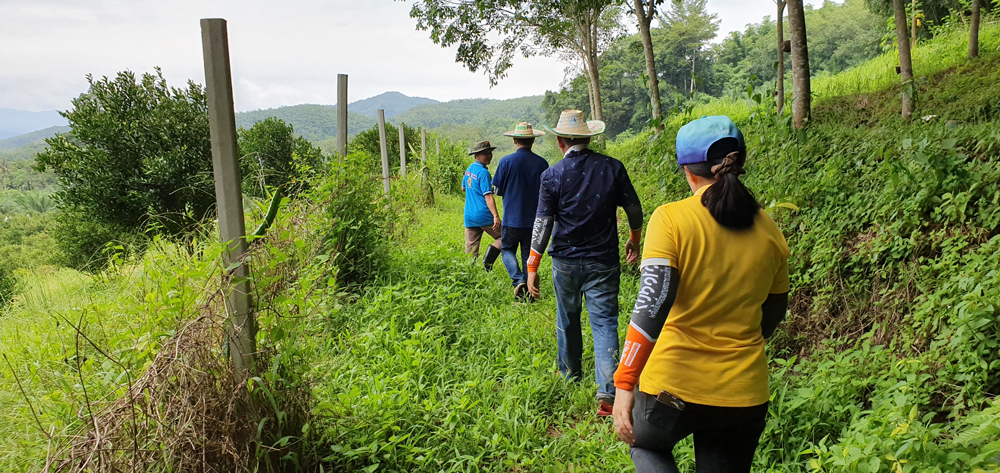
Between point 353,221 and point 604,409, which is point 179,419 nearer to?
point 604,409

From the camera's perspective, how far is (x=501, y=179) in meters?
5.46

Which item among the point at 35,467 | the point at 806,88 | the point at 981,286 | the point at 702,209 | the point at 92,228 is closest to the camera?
the point at 702,209

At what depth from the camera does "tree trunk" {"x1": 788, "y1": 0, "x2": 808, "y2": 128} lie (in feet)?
16.9

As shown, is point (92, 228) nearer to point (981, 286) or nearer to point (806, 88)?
point (806, 88)

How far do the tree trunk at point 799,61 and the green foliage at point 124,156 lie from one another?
999cm

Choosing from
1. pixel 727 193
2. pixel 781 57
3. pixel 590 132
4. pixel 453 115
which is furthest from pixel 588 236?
pixel 453 115

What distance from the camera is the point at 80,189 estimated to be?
10.5 m

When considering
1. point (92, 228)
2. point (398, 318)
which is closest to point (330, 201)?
point (398, 318)

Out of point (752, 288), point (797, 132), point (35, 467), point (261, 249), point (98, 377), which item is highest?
point (797, 132)

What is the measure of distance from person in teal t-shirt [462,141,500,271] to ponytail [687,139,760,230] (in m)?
4.67

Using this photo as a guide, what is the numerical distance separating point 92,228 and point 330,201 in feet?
31.8

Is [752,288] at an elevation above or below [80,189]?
below

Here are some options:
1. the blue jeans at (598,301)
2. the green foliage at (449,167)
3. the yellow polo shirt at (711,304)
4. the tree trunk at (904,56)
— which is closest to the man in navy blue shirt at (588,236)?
the blue jeans at (598,301)

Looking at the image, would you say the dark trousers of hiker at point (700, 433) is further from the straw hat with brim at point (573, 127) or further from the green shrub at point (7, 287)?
the green shrub at point (7, 287)
